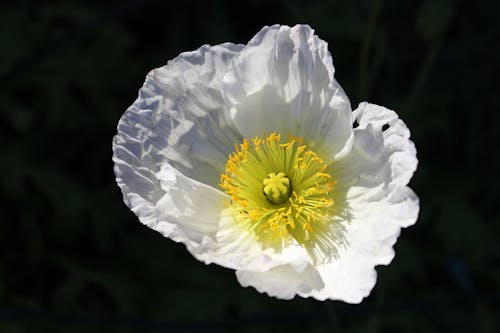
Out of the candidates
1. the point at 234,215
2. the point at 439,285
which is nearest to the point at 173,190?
the point at 234,215

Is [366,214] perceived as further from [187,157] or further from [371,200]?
[187,157]

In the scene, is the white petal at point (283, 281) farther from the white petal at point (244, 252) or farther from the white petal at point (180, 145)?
the white petal at point (180, 145)

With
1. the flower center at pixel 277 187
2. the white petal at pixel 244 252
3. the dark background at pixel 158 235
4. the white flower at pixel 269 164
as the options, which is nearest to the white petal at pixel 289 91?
the white flower at pixel 269 164

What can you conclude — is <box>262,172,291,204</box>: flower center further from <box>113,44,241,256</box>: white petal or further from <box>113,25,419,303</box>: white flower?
<box>113,44,241,256</box>: white petal

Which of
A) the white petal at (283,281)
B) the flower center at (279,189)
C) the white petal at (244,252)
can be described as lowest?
the white petal at (283,281)

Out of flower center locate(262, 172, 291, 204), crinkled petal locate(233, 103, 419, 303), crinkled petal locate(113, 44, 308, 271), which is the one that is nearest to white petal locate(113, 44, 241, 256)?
crinkled petal locate(113, 44, 308, 271)

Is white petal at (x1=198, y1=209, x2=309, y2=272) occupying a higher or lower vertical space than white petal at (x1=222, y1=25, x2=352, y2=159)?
lower
